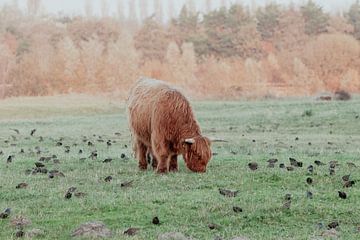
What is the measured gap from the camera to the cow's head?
1388 centimetres

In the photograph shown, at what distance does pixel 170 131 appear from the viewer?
47.2 feet

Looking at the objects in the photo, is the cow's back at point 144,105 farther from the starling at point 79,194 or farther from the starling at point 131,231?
the starling at point 131,231

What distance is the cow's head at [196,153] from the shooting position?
13883 mm

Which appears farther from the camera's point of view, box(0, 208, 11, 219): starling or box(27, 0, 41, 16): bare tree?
box(27, 0, 41, 16): bare tree

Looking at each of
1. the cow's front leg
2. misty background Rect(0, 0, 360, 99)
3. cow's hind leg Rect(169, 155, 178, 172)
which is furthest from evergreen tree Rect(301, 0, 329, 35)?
the cow's front leg

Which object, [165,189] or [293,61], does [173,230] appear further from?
[293,61]

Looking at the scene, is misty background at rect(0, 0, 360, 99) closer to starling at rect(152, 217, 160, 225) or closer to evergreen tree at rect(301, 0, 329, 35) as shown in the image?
evergreen tree at rect(301, 0, 329, 35)

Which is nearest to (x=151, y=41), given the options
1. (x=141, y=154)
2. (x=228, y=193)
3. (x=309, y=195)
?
(x=141, y=154)

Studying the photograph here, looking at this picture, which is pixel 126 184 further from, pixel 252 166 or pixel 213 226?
pixel 213 226

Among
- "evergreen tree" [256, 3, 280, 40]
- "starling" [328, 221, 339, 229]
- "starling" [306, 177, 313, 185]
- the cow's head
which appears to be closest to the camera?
"starling" [328, 221, 339, 229]

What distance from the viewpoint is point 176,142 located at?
567 inches

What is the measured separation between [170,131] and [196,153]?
0.86 metres

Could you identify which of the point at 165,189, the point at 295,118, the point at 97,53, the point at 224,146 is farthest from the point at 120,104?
the point at 165,189

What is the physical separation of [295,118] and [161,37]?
7048 cm
